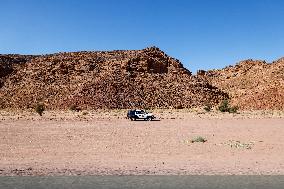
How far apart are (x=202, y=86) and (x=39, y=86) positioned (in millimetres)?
30398

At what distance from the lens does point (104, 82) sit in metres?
88.1

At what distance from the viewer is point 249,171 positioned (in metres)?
14.3

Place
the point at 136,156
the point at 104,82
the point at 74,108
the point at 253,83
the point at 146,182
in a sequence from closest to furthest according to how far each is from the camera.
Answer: the point at 146,182 < the point at 136,156 < the point at 74,108 < the point at 104,82 < the point at 253,83

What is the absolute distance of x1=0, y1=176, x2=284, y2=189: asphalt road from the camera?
11.9m

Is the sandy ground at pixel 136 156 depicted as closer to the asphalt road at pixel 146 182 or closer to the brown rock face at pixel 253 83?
the asphalt road at pixel 146 182

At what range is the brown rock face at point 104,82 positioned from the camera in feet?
275

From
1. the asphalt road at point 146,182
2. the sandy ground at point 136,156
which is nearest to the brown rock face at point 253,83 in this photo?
the sandy ground at point 136,156

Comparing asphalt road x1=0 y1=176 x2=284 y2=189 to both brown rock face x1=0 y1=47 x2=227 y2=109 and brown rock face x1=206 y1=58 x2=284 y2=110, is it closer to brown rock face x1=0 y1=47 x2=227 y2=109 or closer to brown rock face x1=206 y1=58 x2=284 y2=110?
brown rock face x1=206 y1=58 x2=284 y2=110

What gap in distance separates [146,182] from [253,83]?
95.4 m

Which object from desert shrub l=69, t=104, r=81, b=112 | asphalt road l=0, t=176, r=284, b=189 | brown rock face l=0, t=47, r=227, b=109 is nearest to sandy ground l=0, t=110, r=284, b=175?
asphalt road l=0, t=176, r=284, b=189

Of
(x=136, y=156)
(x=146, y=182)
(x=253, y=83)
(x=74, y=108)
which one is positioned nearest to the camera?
(x=146, y=182)

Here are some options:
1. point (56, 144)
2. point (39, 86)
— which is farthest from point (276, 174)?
point (39, 86)

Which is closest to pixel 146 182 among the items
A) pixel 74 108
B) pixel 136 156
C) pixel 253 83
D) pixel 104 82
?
pixel 136 156

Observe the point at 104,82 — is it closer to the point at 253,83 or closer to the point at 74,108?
the point at 74,108
